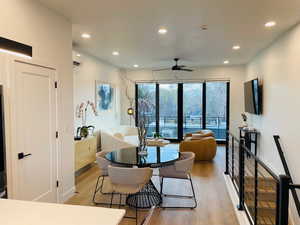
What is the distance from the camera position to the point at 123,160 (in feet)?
11.5

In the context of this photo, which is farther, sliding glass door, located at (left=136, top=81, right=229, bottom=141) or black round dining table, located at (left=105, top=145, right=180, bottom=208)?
sliding glass door, located at (left=136, top=81, right=229, bottom=141)

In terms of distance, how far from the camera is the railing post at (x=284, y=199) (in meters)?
1.72

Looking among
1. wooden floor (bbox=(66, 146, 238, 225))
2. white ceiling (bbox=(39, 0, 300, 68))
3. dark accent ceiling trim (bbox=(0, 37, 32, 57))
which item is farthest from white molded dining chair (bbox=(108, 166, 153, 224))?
white ceiling (bbox=(39, 0, 300, 68))

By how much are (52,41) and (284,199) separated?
3.45 m

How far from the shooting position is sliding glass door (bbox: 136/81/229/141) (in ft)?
28.9

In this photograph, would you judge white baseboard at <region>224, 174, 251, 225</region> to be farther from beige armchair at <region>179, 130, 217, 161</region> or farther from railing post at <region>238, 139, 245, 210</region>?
beige armchair at <region>179, 130, 217, 161</region>

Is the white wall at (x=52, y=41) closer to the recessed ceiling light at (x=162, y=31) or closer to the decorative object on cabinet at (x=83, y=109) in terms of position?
the recessed ceiling light at (x=162, y=31)

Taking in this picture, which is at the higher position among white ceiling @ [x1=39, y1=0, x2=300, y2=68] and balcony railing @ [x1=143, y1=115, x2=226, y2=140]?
white ceiling @ [x1=39, y1=0, x2=300, y2=68]

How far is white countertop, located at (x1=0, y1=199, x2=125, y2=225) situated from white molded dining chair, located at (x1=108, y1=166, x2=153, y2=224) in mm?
1525

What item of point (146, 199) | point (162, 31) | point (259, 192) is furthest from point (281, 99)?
point (146, 199)

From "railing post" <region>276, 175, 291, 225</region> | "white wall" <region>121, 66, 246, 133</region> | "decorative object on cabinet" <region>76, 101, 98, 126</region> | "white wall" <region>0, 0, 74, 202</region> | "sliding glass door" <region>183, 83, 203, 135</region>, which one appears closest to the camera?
"railing post" <region>276, 175, 291, 225</region>

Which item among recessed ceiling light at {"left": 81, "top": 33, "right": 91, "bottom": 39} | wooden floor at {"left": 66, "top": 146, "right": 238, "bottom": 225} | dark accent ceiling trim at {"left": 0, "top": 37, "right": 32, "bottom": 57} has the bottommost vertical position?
wooden floor at {"left": 66, "top": 146, "right": 238, "bottom": 225}

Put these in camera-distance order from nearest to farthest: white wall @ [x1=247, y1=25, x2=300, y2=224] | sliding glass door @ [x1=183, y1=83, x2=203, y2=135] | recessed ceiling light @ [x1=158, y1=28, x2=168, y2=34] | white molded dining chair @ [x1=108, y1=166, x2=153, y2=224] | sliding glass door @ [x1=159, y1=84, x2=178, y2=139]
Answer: white molded dining chair @ [x1=108, y1=166, x2=153, y2=224]
white wall @ [x1=247, y1=25, x2=300, y2=224]
recessed ceiling light @ [x1=158, y1=28, x2=168, y2=34]
sliding glass door @ [x1=183, y1=83, x2=203, y2=135]
sliding glass door @ [x1=159, y1=84, x2=178, y2=139]

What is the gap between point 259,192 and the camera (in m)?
4.70
